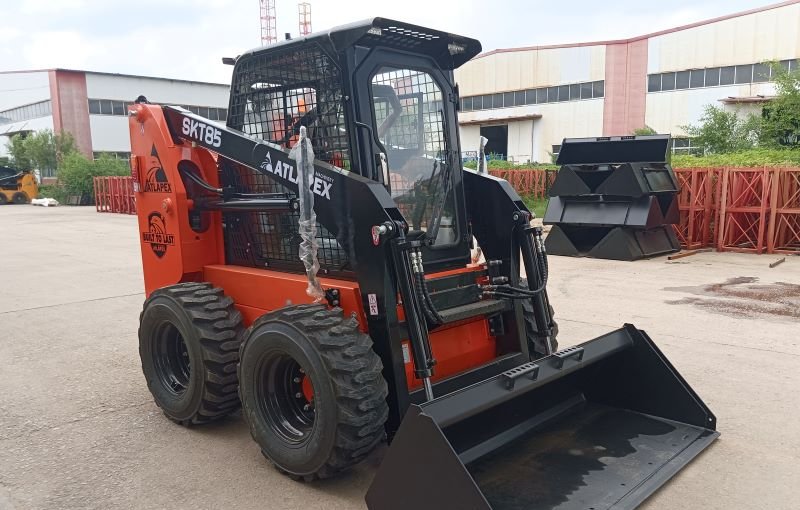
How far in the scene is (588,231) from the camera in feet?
41.3

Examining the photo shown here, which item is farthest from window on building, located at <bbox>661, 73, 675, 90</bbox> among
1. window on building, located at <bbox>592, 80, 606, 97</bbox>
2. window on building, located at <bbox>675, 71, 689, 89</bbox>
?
window on building, located at <bbox>592, 80, 606, 97</bbox>

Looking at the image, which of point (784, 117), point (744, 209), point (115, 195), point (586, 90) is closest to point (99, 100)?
point (115, 195)

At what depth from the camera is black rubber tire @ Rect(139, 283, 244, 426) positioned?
394 cm

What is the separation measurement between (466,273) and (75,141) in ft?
153

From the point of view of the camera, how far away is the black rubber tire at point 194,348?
12.9 feet

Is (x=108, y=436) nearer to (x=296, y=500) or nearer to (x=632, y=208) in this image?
(x=296, y=500)

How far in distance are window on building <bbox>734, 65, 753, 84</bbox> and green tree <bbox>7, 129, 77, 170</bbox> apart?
40.0 m

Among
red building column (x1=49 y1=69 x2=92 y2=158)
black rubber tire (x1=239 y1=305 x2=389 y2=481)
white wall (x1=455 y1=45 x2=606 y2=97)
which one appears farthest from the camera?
red building column (x1=49 y1=69 x2=92 y2=158)

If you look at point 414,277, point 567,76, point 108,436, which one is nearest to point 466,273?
point 414,277

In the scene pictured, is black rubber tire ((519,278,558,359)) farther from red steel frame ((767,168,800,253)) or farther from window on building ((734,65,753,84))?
window on building ((734,65,753,84))


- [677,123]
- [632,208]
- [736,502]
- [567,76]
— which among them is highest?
[567,76]

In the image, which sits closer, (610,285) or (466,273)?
(466,273)

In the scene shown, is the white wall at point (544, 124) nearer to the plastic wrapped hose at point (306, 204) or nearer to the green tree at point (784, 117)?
the green tree at point (784, 117)

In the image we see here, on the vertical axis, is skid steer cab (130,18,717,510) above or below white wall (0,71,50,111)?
below
